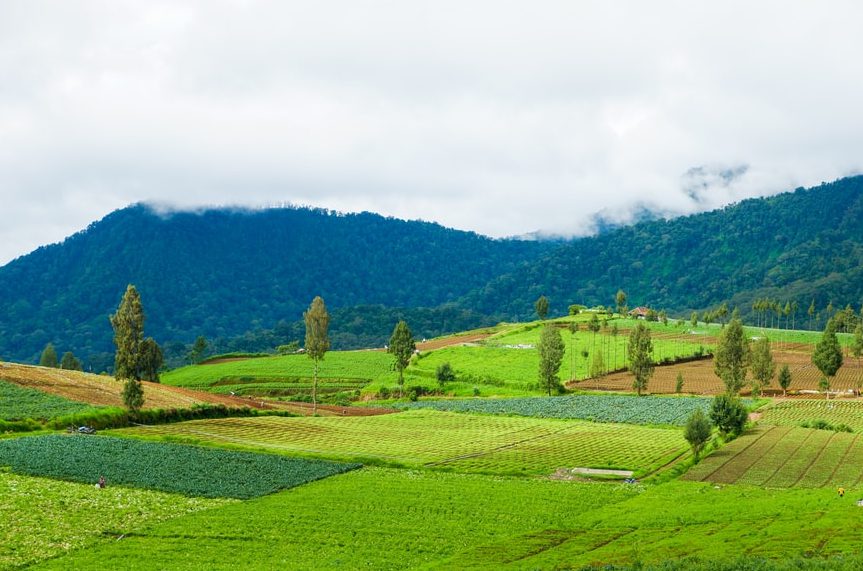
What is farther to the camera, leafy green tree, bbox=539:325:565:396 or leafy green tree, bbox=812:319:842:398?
leafy green tree, bbox=539:325:565:396

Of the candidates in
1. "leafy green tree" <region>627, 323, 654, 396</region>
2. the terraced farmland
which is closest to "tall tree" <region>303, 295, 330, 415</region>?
"leafy green tree" <region>627, 323, 654, 396</region>

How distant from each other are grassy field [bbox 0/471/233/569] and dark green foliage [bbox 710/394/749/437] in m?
58.1

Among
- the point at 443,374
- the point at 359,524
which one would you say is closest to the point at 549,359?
the point at 443,374

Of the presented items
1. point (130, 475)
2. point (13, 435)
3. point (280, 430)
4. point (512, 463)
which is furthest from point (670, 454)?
point (13, 435)

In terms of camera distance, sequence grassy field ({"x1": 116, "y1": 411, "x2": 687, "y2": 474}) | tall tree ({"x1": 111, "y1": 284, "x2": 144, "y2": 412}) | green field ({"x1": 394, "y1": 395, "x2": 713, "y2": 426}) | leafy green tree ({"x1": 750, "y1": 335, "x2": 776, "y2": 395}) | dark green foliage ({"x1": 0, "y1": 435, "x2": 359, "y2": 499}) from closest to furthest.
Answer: dark green foliage ({"x1": 0, "y1": 435, "x2": 359, "y2": 499}) → grassy field ({"x1": 116, "y1": 411, "x2": 687, "y2": 474}) → tall tree ({"x1": 111, "y1": 284, "x2": 144, "y2": 412}) → green field ({"x1": 394, "y1": 395, "x2": 713, "y2": 426}) → leafy green tree ({"x1": 750, "y1": 335, "x2": 776, "y2": 395})

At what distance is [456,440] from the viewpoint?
8944cm

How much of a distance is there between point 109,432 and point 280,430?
18.1 metres

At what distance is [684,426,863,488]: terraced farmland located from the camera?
66.9 m

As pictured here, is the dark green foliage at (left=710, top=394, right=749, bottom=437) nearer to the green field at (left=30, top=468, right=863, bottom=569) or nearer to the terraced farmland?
the terraced farmland

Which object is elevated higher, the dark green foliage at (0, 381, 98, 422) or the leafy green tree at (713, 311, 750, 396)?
the leafy green tree at (713, 311, 750, 396)

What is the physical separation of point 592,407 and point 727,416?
109 ft

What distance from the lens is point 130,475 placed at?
61.0 metres

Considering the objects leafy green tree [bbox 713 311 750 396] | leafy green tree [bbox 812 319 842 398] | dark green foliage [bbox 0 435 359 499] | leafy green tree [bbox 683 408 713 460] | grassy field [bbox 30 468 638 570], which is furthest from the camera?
leafy green tree [bbox 812 319 842 398]

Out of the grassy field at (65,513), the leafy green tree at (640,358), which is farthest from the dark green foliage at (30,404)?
the leafy green tree at (640,358)
